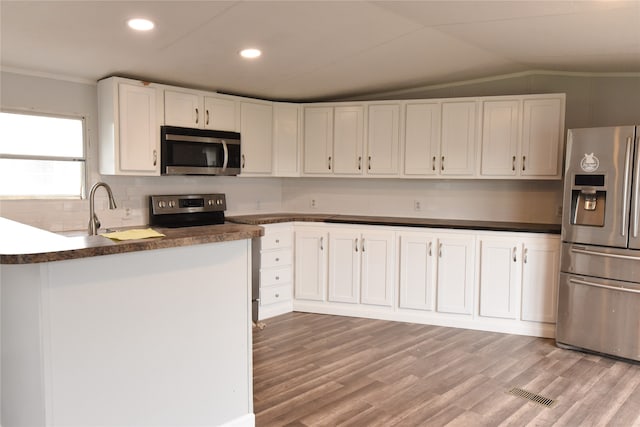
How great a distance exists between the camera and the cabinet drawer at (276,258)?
4.45 m

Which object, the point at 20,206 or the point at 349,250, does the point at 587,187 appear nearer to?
the point at 349,250

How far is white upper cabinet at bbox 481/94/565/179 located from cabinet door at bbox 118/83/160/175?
2.97 metres

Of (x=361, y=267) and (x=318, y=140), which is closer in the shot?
(x=361, y=267)

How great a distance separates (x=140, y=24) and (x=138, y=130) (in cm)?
132

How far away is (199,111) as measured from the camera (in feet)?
14.0

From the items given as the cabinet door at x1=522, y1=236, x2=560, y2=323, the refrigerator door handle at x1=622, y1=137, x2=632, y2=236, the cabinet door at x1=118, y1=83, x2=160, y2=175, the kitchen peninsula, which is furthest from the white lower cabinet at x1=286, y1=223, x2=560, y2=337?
the kitchen peninsula

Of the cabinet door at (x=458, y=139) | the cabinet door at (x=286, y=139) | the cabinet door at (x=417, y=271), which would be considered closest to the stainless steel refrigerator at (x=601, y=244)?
the cabinet door at (x=458, y=139)

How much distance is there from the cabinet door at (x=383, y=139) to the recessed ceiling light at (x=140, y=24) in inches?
99.2

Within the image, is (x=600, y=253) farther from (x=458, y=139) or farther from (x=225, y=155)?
(x=225, y=155)

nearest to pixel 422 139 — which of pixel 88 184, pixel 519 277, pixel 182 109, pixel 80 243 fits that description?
pixel 519 277

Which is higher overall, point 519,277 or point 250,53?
point 250,53

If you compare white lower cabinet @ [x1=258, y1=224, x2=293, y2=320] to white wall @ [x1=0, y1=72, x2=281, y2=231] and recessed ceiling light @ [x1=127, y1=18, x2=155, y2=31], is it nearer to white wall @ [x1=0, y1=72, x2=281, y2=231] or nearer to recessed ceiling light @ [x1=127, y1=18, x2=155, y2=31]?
white wall @ [x1=0, y1=72, x2=281, y2=231]

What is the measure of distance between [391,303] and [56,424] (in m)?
3.12

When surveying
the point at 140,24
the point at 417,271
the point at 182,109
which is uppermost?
the point at 140,24
